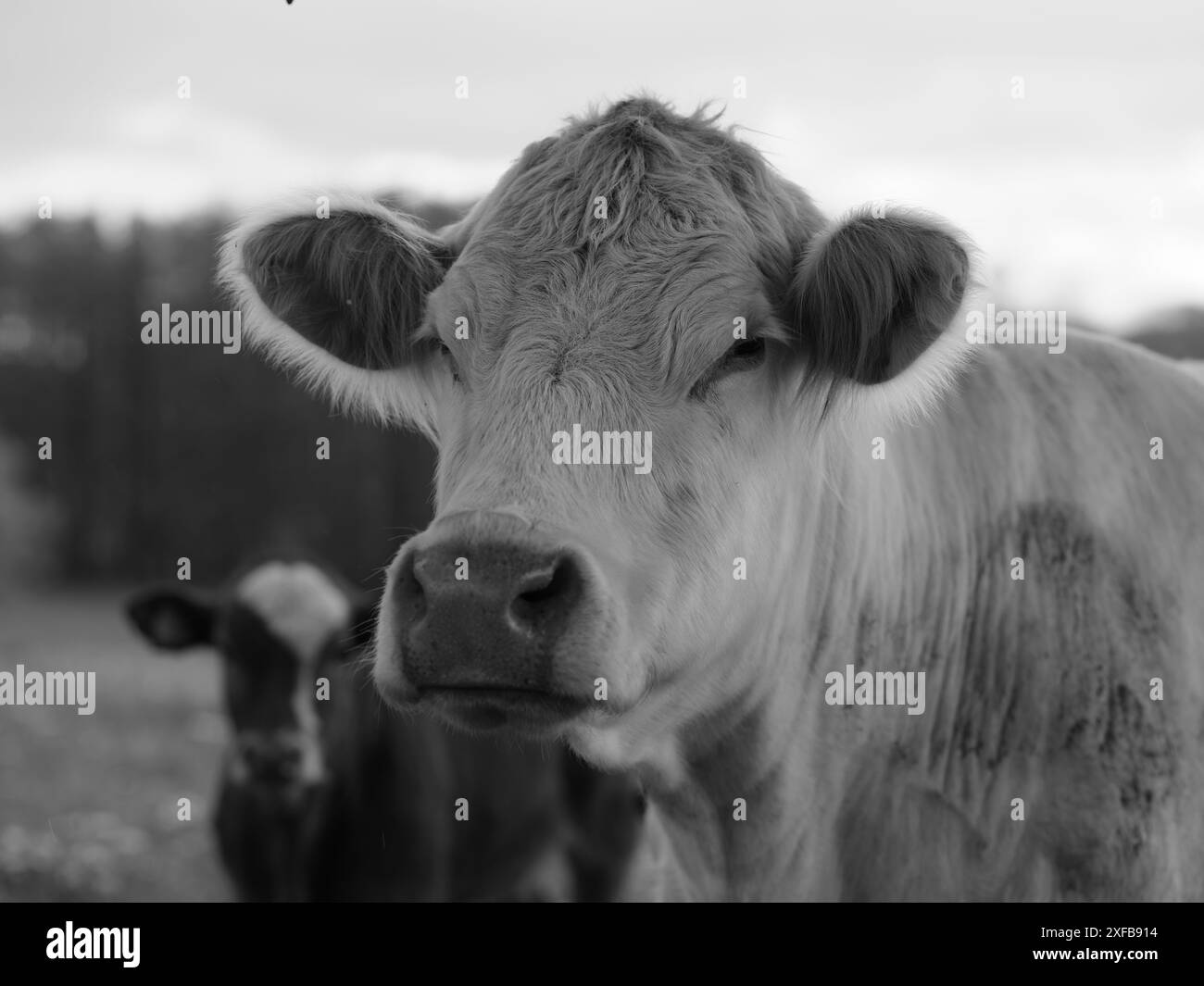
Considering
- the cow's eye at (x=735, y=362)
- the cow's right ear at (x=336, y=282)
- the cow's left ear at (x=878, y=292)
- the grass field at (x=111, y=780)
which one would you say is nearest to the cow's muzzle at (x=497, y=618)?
the cow's eye at (x=735, y=362)

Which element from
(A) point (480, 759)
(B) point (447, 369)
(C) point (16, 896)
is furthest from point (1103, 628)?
(C) point (16, 896)

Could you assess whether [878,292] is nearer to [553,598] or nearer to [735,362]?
[735,362]

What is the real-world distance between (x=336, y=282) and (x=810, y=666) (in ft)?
5.71

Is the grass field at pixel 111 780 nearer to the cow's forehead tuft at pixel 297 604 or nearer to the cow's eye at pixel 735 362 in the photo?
the cow's forehead tuft at pixel 297 604

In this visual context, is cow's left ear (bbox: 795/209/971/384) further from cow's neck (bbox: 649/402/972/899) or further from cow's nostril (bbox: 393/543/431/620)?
cow's nostril (bbox: 393/543/431/620)

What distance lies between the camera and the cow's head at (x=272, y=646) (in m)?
6.98

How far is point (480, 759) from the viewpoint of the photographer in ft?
26.5

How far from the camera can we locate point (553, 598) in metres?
2.69

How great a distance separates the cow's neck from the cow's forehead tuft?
409 centimetres

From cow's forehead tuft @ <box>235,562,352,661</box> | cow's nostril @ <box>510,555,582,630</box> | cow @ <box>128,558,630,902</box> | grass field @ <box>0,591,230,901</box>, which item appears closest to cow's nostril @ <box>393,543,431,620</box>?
cow's nostril @ <box>510,555,582,630</box>

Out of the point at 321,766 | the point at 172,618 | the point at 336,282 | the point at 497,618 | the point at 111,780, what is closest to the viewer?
the point at 497,618

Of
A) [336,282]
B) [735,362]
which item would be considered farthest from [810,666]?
[336,282]

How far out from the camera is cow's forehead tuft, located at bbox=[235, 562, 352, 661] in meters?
7.32
